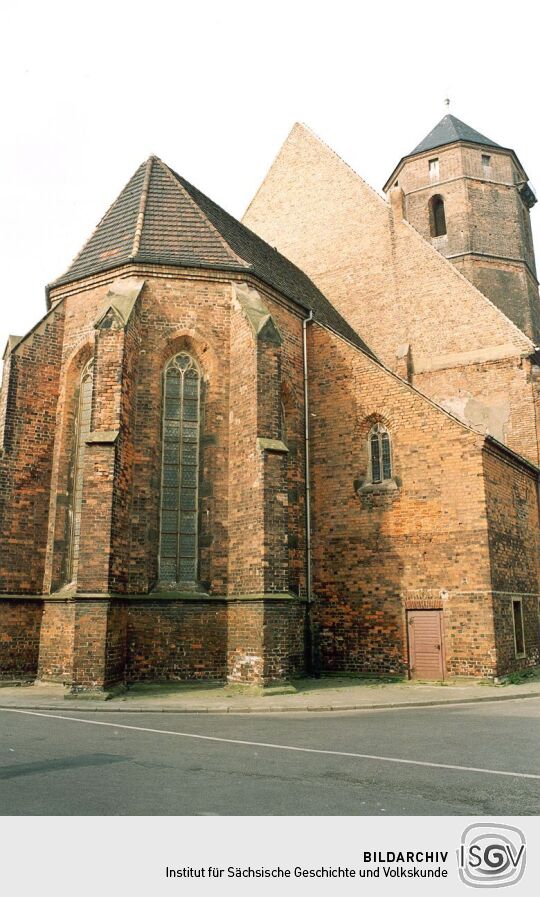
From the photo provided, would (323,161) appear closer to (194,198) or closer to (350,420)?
(194,198)

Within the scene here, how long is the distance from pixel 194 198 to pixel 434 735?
1460 cm

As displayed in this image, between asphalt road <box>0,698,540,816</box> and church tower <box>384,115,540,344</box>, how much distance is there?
66.7 feet

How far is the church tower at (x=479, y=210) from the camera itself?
27.9m

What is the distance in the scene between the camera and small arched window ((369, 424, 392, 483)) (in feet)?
55.9

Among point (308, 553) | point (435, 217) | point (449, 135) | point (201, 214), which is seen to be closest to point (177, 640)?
point (308, 553)

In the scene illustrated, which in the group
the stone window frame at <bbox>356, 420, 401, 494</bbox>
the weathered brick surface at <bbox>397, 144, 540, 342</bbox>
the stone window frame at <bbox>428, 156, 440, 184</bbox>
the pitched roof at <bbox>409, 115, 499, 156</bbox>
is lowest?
the stone window frame at <bbox>356, 420, 401, 494</bbox>

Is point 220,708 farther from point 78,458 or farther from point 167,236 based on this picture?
point 167,236

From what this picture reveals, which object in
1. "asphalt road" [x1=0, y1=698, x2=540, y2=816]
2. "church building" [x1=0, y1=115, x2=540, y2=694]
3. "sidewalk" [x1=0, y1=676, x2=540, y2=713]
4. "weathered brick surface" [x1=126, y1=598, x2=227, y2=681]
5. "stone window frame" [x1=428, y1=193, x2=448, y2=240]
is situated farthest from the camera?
"stone window frame" [x1=428, y1=193, x2=448, y2=240]

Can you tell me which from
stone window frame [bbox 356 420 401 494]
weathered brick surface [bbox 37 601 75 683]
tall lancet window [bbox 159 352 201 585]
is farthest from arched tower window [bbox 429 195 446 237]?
weathered brick surface [bbox 37 601 75 683]

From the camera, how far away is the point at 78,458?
52.3 ft

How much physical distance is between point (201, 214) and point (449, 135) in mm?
17445

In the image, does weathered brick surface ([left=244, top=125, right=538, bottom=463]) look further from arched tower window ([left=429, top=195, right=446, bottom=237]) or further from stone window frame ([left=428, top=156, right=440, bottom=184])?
stone window frame ([left=428, top=156, right=440, bottom=184])

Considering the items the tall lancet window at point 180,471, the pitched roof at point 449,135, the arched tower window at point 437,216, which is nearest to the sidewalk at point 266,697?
the tall lancet window at point 180,471

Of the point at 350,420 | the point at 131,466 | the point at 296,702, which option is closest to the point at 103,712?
the point at 296,702
